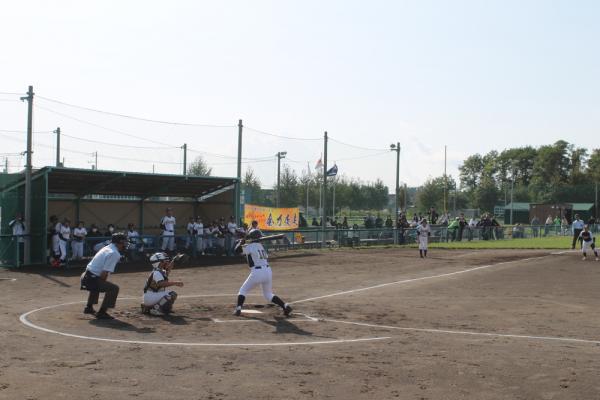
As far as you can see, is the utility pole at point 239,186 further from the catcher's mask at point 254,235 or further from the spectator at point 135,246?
the catcher's mask at point 254,235

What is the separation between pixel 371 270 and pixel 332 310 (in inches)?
378

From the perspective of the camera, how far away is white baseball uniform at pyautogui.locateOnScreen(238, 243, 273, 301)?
1254cm

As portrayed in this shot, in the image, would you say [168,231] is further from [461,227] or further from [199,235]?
[461,227]

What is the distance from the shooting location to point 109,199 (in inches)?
1138

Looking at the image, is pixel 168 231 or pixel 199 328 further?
pixel 168 231

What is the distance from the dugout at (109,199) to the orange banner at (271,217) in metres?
1.61

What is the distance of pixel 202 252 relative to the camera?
2844 cm

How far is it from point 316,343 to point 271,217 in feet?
80.6

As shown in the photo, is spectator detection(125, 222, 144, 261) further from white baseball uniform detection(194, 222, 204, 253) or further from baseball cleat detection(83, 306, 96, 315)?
baseball cleat detection(83, 306, 96, 315)

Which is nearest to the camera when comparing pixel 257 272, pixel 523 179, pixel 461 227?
pixel 257 272

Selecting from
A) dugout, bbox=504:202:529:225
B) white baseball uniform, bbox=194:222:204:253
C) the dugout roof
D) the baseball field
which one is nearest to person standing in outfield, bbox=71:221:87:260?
the dugout roof

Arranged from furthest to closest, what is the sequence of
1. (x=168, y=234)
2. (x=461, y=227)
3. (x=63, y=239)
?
(x=461, y=227)
(x=168, y=234)
(x=63, y=239)

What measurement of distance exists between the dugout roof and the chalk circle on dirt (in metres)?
11.9

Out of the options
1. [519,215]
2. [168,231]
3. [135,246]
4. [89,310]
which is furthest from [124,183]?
[519,215]
